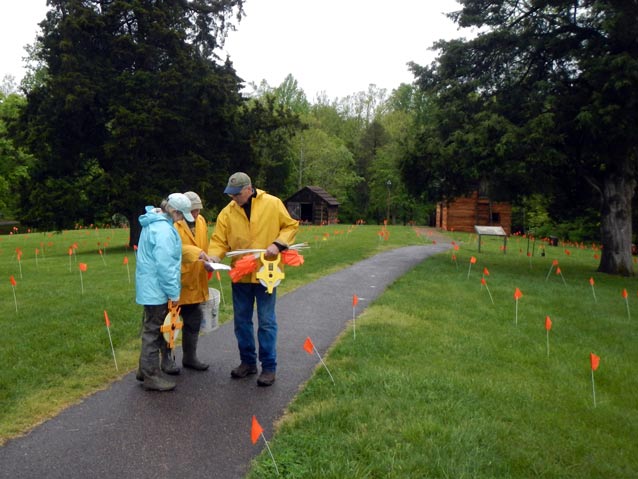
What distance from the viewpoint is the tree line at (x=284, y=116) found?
14.7 metres

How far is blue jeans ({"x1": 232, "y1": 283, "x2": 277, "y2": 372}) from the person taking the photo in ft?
17.3

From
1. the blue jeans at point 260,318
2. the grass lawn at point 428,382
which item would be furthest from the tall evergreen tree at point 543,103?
the blue jeans at point 260,318

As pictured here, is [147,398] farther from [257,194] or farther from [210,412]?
[257,194]

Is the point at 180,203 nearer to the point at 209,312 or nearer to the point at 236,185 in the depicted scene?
the point at 236,185

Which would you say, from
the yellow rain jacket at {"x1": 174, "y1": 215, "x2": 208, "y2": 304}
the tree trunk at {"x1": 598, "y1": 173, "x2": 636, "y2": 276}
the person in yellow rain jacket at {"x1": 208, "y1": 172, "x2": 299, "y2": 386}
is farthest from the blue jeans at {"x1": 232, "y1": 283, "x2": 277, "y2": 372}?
the tree trunk at {"x1": 598, "y1": 173, "x2": 636, "y2": 276}

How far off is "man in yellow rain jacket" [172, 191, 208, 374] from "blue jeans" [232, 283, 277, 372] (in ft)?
1.52

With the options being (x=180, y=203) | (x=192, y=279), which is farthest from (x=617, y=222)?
(x=180, y=203)

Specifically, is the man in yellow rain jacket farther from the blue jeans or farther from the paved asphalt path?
the blue jeans

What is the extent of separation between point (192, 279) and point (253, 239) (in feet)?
2.82

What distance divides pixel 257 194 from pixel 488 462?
10.5 ft

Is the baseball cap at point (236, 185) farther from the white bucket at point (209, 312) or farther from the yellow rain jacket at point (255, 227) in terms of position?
the white bucket at point (209, 312)

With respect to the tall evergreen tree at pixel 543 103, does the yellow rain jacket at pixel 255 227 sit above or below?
below

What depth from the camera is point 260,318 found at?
530cm

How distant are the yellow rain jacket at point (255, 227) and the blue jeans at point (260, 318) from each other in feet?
0.61
